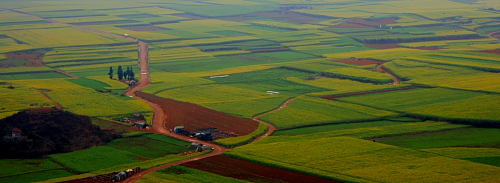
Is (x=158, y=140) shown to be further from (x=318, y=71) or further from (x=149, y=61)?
(x=149, y=61)

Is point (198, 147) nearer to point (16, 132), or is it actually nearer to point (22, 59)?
point (16, 132)

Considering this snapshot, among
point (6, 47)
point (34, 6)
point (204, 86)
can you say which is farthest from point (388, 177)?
point (34, 6)

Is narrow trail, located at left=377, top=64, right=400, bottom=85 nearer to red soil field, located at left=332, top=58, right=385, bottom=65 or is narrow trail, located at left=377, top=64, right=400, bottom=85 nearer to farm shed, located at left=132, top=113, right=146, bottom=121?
red soil field, located at left=332, top=58, right=385, bottom=65

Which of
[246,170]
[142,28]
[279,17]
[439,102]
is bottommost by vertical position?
[246,170]

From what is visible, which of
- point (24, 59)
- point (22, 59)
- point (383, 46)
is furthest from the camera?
point (383, 46)

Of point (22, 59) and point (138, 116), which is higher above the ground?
point (22, 59)

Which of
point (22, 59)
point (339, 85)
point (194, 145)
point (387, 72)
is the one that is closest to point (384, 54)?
point (387, 72)

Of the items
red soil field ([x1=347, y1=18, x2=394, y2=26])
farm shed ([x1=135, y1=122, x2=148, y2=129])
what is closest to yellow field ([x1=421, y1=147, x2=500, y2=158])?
farm shed ([x1=135, y1=122, x2=148, y2=129])
